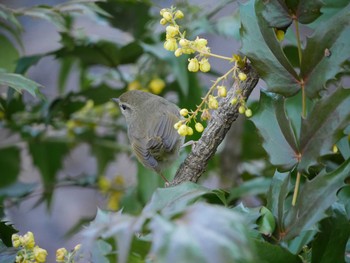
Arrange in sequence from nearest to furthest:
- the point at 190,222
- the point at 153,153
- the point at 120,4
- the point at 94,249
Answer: the point at 190,222 < the point at 94,249 < the point at 153,153 < the point at 120,4

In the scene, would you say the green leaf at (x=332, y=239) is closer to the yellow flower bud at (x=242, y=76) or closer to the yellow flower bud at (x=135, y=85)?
the yellow flower bud at (x=242, y=76)

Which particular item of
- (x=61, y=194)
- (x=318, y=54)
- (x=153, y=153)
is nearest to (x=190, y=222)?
(x=318, y=54)

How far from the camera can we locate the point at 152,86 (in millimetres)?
2762

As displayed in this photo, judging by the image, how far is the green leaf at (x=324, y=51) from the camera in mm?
1130

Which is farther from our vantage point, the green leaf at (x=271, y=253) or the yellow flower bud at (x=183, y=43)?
the yellow flower bud at (x=183, y=43)

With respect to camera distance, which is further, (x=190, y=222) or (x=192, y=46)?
(x=192, y=46)

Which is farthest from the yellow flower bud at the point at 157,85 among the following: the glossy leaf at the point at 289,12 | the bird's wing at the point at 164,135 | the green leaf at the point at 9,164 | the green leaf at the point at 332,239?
the green leaf at the point at 332,239

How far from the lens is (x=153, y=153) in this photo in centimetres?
254

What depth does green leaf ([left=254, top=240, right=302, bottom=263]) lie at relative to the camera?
107 centimetres

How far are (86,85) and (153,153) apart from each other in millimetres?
626

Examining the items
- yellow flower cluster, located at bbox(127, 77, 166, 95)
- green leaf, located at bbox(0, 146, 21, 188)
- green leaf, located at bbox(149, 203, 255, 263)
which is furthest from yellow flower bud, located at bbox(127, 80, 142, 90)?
green leaf, located at bbox(149, 203, 255, 263)

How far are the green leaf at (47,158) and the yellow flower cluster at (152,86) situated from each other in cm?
40

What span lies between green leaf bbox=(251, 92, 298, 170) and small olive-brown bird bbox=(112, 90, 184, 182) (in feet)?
3.79

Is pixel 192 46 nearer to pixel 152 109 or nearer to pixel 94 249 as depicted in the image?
pixel 94 249
